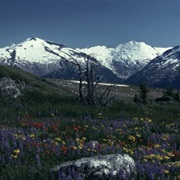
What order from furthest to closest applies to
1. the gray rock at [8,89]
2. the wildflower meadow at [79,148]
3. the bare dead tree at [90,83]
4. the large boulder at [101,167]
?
the gray rock at [8,89], the bare dead tree at [90,83], the wildflower meadow at [79,148], the large boulder at [101,167]

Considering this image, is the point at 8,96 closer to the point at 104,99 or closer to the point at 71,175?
the point at 104,99

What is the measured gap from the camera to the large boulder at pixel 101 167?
6848 mm

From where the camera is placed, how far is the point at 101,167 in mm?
6941

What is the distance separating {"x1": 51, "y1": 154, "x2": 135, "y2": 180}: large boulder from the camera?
685cm

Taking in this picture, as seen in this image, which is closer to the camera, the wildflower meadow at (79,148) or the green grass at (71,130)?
the wildflower meadow at (79,148)

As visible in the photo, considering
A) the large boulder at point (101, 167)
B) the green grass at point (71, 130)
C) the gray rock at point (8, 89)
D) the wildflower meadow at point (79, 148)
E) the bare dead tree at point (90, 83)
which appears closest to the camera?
the large boulder at point (101, 167)

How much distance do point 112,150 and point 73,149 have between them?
90 centimetres

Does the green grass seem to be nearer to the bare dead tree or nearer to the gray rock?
the gray rock

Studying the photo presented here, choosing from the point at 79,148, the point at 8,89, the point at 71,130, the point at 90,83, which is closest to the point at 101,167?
the point at 79,148

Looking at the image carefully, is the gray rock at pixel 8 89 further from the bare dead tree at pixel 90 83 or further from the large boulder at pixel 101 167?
the large boulder at pixel 101 167

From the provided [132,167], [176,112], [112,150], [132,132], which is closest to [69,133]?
[132,132]

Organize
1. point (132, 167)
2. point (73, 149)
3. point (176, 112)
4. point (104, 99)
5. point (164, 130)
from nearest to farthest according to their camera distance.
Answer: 1. point (132, 167)
2. point (73, 149)
3. point (164, 130)
4. point (176, 112)
5. point (104, 99)

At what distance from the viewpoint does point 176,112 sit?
67.2 feet

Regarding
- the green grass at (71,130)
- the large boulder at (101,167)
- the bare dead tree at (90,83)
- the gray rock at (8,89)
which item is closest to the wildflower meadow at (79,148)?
the green grass at (71,130)
